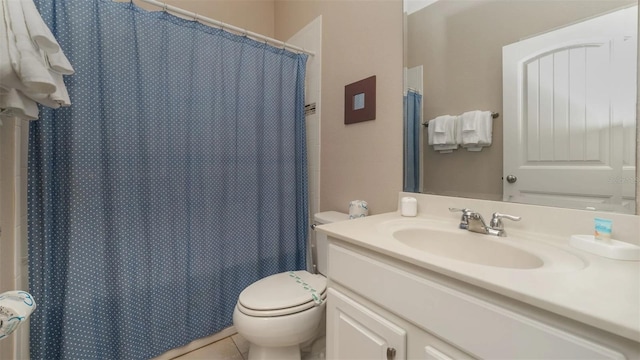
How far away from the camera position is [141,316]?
49.6 inches

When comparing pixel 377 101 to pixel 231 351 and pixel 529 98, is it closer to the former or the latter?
pixel 529 98

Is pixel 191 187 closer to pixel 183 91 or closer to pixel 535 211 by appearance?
pixel 183 91

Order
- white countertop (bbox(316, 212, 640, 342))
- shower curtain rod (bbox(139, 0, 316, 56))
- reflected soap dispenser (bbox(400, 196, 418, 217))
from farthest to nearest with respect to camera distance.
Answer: shower curtain rod (bbox(139, 0, 316, 56))
reflected soap dispenser (bbox(400, 196, 418, 217))
white countertop (bbox(316, 212, 640, 342))

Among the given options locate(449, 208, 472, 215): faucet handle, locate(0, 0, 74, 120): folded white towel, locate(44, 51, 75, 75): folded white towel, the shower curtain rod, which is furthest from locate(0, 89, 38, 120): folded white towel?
locate(449, 208, 472, 215): faucet handle

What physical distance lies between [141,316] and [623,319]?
165 centimetres

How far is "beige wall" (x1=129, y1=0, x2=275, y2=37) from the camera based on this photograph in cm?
187

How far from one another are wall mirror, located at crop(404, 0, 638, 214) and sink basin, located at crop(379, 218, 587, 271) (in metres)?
0.18

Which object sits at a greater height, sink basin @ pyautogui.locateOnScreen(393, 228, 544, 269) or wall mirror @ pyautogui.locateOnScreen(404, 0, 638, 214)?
wall mirror @ pyautogui.locateOnScreen(404, 0, 638, 214)

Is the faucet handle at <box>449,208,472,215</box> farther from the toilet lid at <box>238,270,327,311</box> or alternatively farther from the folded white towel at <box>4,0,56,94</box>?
the folded white towel at <box>4,0,56,94</box>

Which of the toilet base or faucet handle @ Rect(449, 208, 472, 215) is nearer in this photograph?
faucet handle @ Rect(449, 208, 472, 215)

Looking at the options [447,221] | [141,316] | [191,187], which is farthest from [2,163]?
[447,221]

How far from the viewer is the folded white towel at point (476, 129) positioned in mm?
1009

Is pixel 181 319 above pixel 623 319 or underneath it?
underneath

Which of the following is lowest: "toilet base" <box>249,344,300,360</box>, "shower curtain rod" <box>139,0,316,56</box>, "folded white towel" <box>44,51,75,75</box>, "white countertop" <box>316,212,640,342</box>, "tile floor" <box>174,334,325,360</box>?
"tile floor" <box>174,334,325,360</box>
